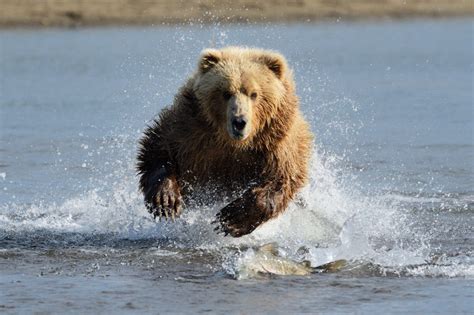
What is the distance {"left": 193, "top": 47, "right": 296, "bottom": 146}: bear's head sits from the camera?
8242 mm

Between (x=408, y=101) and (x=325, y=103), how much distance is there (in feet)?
4.43

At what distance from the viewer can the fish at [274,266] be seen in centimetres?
771

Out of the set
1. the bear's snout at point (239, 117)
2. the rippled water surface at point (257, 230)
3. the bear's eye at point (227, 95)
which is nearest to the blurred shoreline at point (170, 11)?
the rippled water surface at point (257, 230)

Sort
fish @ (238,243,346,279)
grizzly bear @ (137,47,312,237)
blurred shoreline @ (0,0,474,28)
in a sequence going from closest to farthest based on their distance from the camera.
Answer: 1. fish @ (238,243,346,279)
2. grizzly bear @ (137,47,312,237)
3. blurred shoreline @ (0,0,474,28)

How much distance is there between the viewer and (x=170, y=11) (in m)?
29.5

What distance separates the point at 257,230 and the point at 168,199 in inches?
36.6

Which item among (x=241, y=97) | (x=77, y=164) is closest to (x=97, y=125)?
(x=77, y=164)

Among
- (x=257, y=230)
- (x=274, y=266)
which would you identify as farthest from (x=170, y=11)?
(x=274, y=266)

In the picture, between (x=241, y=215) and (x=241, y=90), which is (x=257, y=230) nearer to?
(x=241, y=215)

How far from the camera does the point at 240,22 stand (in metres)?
29.3

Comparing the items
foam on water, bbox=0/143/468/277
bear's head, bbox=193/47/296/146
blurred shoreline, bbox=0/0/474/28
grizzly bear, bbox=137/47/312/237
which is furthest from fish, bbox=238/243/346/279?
blurred shoreline, bbox=0/0/474/28

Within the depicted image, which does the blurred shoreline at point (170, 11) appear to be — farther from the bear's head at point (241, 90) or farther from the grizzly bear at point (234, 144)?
the bear's head at point (241, 90)

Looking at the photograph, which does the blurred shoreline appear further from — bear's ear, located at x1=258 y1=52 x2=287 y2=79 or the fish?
the fish

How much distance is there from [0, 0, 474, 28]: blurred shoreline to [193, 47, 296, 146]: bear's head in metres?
19.6
